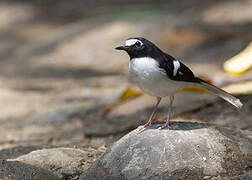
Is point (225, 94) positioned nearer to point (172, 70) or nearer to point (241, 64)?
point (172, 70)

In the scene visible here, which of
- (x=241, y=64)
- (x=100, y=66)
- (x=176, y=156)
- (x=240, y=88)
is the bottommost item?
(x=100, y=66)

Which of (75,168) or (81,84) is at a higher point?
A: (75,168)

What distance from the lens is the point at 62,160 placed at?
15.1 feet

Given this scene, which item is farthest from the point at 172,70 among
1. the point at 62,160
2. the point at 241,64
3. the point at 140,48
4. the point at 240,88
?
the point at 241,64

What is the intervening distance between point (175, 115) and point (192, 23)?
4.90m

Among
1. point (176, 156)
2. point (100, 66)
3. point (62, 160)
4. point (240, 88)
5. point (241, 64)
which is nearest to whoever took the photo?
point (176, 156)

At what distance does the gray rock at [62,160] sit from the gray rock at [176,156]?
31cm

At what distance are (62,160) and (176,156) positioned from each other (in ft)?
4.11

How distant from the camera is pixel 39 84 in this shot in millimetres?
9289

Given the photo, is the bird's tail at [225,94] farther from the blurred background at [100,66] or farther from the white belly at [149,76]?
the blurred background at [100,66]

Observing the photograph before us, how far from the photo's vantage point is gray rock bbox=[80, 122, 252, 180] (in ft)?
12.3

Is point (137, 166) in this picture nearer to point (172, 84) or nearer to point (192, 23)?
point (172, 84)

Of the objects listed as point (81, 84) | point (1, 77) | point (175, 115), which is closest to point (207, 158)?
point (175, 115)

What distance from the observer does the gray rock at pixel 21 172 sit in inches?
155
